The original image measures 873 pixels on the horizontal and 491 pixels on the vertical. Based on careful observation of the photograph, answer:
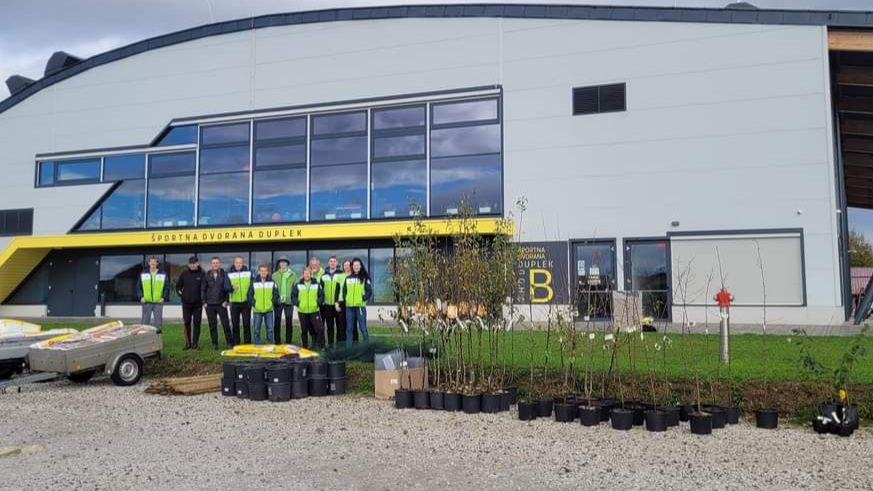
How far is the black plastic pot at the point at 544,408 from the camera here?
7910mm

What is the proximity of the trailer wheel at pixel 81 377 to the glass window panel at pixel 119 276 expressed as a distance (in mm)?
14411

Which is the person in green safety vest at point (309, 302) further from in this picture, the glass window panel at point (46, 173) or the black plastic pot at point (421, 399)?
the glass window panel at point (46, 173)

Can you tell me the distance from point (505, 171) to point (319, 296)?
348 inches

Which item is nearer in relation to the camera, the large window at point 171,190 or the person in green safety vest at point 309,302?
the person in green safety vest at point 309,302

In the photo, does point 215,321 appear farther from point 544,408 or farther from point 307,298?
point 544,408

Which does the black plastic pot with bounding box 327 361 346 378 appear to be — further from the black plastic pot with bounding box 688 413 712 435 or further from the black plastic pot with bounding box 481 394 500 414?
the black plastic pot with bounding box 688 413 712 435

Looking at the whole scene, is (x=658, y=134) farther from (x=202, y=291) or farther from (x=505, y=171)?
(x=202, y=291)

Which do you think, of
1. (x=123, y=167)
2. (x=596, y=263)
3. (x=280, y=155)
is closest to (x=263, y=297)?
(x=596, y=263)

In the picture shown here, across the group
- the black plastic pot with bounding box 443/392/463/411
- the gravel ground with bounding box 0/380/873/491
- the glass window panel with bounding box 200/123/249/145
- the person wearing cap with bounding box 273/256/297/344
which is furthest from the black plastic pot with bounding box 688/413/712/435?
the glass window panel with bounding box 200/123/249/145

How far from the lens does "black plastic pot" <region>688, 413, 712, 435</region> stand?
274 inches

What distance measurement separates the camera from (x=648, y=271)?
18453mm

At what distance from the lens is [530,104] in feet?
65.2

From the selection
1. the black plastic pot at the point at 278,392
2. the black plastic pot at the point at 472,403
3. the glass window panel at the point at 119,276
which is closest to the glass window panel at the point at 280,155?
the glass window panel at the point at 119,276

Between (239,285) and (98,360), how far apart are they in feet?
10.4
